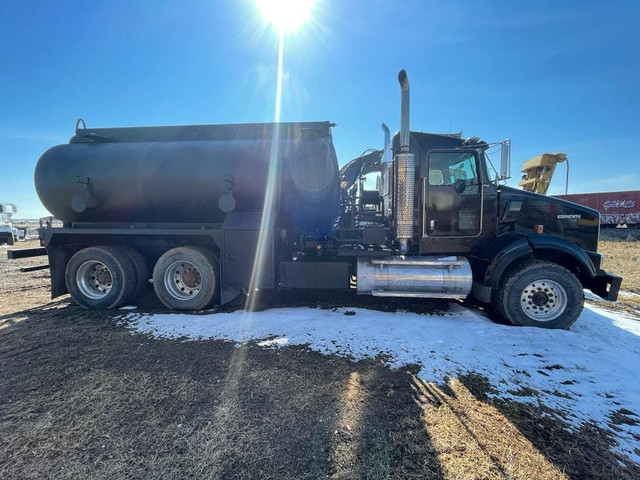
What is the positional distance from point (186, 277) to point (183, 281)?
10 centimetres

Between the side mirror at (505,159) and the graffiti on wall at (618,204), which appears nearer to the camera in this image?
the side mirror at (505,159)

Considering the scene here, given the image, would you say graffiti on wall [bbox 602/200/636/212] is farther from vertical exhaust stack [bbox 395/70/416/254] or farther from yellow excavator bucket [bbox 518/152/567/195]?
vertical exhaust stack [bbox 395/70/416/254]

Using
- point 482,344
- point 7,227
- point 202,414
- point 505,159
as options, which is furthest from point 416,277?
point 7,227

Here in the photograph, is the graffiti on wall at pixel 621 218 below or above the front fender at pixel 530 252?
above

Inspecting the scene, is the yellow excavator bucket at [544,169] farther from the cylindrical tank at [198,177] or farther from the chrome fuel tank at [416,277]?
→ the cylindrical tank at [198,177]

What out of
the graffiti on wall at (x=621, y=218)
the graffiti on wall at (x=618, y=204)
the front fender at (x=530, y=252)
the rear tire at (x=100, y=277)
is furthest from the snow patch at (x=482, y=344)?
the graffiti on wall at (x=618, y=204)

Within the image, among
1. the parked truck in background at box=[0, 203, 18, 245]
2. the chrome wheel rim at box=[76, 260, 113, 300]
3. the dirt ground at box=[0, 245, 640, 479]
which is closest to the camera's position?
the dirt ground at box=[0, 245, 640, 479]

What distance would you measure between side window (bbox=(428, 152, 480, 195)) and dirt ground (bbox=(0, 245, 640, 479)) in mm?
3264

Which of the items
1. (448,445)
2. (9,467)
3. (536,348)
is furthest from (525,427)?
(9,467)

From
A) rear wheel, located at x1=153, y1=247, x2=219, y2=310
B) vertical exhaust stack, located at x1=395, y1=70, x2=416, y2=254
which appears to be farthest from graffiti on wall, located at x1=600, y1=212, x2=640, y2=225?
rear wheel, located at x1=153, y1=247, x2=219, y2=310

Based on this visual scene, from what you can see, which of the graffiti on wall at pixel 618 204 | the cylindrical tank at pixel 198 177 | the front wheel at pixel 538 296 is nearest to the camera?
the front wheel at pixel 538 296

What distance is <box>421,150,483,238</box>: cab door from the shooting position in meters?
5.21

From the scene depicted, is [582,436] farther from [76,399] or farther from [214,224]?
[214,224]

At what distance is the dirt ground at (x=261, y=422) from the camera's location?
2.04 metres
